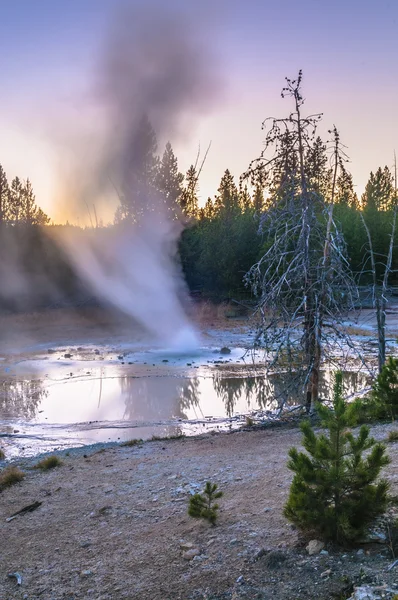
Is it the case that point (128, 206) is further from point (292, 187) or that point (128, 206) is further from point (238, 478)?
point (238, 478)


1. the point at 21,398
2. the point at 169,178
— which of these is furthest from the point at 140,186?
the point at 21,398

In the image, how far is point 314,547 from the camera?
460 cm

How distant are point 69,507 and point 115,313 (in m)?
29.8

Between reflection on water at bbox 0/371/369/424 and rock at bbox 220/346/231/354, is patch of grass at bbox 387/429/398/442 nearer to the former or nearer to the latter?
reflection on water at bbox 0/371/369/424

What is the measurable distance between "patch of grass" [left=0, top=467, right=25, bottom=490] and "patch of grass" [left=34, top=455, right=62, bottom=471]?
0.43 m

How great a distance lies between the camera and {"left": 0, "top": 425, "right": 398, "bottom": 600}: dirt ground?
4352 mm

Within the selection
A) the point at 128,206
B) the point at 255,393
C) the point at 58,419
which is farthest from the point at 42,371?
the point at 128,206

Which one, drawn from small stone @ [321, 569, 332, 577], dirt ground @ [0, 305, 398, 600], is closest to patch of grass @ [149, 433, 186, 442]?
dirt ground @ [0, 305, 398, 600]

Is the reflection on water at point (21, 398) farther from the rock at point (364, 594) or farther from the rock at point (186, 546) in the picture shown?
the rock at point (364, 594)

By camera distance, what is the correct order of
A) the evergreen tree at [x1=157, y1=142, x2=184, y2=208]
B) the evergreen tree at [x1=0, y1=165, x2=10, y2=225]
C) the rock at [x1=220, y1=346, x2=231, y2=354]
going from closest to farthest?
the rock at [x1=220, y1=346, x2=231, y2=354] < the evergreen tree at [x1=157, y1=142, x2=184, y2=208] < the evergreen tree at [x1=0, y1=165, x2=10, y2=225]

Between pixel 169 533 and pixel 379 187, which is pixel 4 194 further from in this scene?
pixel 169 533

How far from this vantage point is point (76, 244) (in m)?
45.2

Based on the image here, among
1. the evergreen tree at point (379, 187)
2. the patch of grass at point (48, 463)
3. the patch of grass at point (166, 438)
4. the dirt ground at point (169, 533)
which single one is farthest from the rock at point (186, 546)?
the evergreen tree at point (379, 187)

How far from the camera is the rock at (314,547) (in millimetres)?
4559
